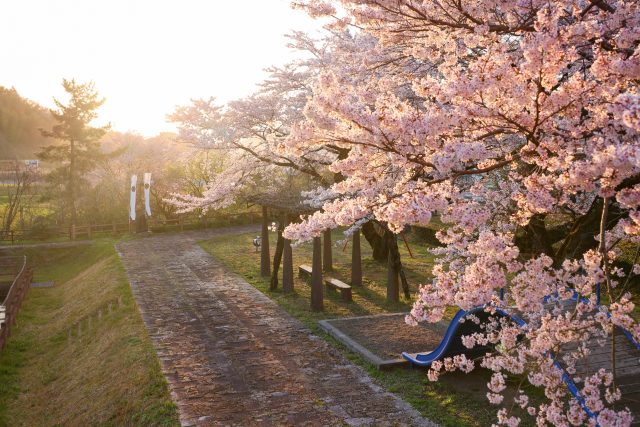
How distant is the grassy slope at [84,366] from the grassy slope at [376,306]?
3612mm

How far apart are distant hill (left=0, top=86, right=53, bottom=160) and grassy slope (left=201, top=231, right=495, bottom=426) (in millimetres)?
41165

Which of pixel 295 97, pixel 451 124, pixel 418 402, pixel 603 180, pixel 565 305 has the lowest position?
pixel 418 402

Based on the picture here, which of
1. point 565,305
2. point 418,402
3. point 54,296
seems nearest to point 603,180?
point 565,305

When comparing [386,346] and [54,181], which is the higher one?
[54,181]

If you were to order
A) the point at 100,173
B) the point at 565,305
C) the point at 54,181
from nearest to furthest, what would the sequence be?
the point at 565,305 < the point at 54,181 < the point at 100,173

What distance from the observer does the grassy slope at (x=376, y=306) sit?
8430 millimetres

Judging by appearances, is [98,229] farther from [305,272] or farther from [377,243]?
[305,272]

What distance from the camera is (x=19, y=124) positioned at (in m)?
62.1

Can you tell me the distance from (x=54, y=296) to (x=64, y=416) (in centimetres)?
1296

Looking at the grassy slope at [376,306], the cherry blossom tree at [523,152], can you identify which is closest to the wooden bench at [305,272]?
the grassy slope at [376,306]

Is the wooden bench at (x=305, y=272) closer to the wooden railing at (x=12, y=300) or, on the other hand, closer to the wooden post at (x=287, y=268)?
the wooden post at (x=287, y=268)

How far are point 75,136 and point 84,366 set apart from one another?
2818cm

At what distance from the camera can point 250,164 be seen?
1978 centimetres

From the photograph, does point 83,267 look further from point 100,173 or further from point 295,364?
point 295,364
